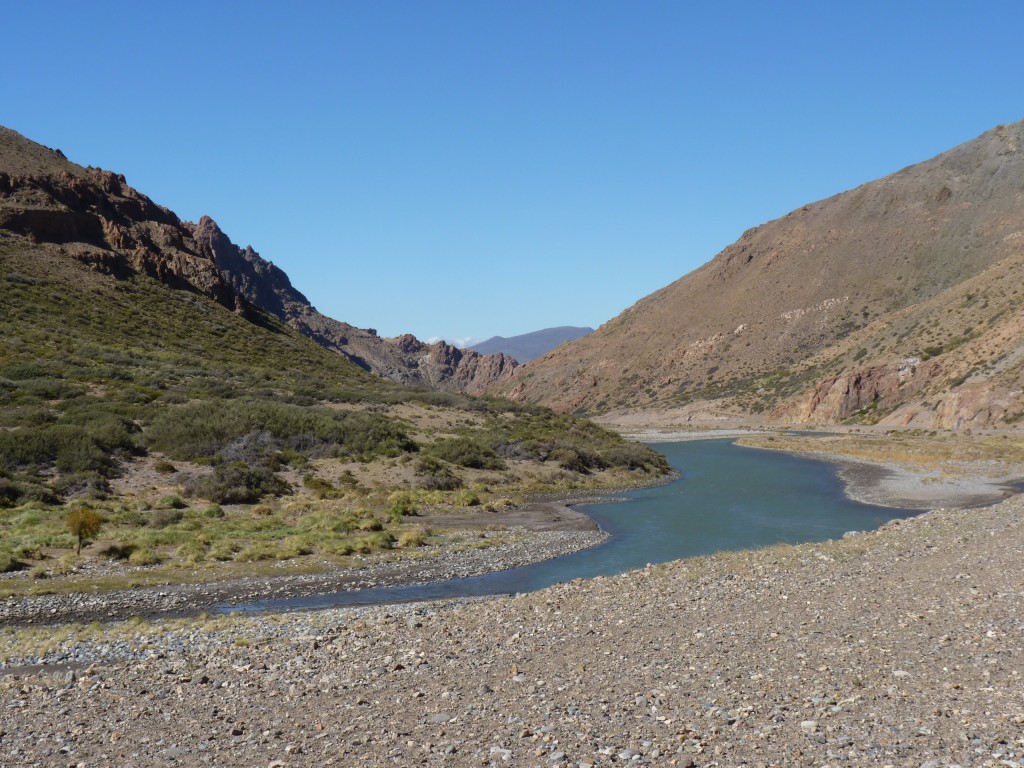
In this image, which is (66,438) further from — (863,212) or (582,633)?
(863,212)

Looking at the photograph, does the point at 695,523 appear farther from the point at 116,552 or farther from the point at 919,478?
the point at 116,552

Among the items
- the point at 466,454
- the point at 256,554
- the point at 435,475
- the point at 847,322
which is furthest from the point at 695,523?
the point at 847,322

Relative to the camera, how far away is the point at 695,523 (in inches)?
1293

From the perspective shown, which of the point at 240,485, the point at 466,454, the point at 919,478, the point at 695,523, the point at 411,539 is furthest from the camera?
the point at 466,454

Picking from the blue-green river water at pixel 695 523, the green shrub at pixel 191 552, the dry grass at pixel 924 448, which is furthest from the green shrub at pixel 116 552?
the dry grass at pixel 924 448

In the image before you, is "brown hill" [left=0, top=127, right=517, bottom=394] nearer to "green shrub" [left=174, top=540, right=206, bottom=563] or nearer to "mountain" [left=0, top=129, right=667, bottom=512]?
"mountain" [left=0, top=129, right=667, bottom=512]

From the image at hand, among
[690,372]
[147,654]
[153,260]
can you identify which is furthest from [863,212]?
→ [147,654]

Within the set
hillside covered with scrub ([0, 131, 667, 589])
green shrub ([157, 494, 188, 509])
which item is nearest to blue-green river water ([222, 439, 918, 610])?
hillside covered with scrub ([0, 131, 667, 589])

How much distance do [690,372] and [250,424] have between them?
101 meters

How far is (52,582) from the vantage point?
20.6 m

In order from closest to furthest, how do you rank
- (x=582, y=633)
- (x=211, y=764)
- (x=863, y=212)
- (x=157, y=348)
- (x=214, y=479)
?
(x=211, y=764) → (x=582, y=633) → (x=214, y=479) → (x=157, y=348) → (x=863, y=212)

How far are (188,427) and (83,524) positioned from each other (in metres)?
15.5

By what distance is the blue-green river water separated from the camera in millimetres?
21594

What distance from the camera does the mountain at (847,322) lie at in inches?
3428
